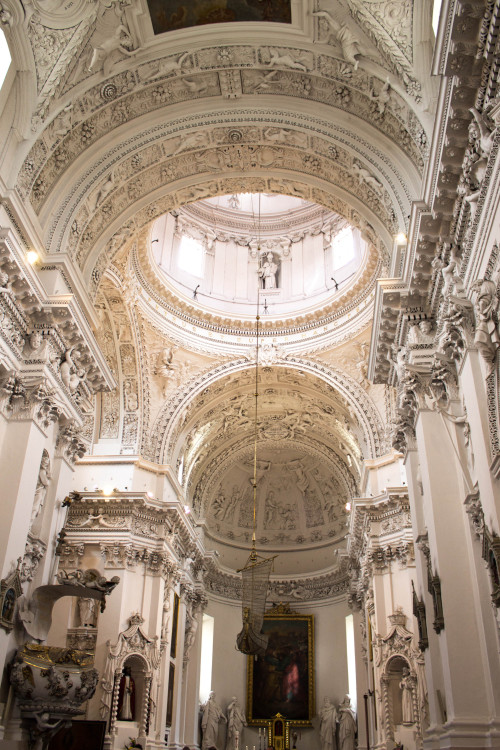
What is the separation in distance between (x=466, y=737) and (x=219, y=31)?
1191 centimetres

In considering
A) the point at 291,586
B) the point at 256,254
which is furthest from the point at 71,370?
the point at 291,586

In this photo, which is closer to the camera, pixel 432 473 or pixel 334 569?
pixel 432 473

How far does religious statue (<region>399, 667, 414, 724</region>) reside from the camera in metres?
16.3

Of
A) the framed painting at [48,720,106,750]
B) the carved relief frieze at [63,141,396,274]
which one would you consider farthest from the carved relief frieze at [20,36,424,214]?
the framed painting at [48,720,106,750]

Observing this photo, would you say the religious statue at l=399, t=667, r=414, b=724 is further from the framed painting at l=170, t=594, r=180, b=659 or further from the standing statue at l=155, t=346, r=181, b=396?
the standing statue at l=155, t=346, r=181, b=396

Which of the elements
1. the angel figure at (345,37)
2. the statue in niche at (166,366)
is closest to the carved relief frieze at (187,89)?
the angel figure at (345,37)

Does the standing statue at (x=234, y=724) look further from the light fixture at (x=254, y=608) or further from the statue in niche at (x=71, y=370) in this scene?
the statue in niche at (x=71, y=370)

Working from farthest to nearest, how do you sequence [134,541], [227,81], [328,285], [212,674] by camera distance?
[212,674] → [328,285] → [134,541] → [227,81]

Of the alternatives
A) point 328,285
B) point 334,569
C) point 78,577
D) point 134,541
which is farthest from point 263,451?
point 78,577

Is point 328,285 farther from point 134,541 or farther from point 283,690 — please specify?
point 283,690

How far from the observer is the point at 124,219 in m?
14.1

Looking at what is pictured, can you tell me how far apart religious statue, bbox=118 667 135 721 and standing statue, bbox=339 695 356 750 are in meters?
10.6

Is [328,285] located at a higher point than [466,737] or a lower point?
higher

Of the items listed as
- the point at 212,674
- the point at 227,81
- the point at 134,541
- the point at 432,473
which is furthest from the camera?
the point at 212,674
